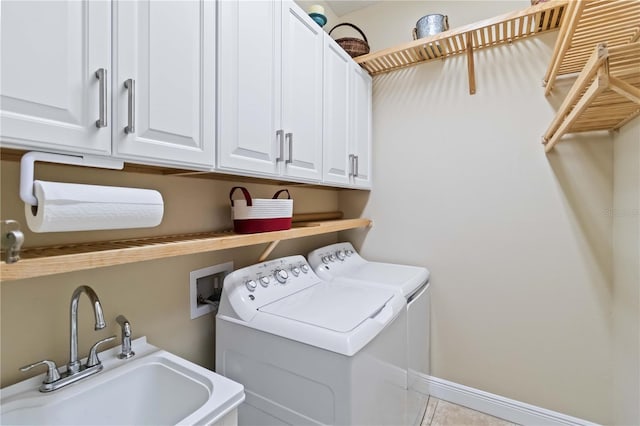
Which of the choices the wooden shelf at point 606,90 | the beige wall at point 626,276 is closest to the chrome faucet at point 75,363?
the wooden shelf at point 606,90

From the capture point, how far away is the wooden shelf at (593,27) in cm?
115

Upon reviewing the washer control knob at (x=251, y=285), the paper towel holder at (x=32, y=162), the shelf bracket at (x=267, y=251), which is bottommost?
the washer control knob at (x=251, y=285)

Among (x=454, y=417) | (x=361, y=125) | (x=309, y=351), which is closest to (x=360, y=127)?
(x=361, y=125)

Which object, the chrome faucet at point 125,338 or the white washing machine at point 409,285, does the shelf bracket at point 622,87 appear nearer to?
the white washing machine at point 409,285

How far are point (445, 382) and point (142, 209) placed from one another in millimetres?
2178

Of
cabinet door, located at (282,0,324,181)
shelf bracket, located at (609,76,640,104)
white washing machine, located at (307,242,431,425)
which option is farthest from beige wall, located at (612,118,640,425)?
cabinet door, located at (282,0,324,181)

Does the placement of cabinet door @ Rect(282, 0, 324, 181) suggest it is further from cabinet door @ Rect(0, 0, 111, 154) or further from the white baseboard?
the white baseboard

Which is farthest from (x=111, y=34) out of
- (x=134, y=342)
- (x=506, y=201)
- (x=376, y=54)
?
(x=506, y=201)

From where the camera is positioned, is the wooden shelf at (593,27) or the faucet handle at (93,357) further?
the wooden shelf at (593,27)

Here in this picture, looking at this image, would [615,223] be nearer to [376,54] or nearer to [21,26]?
[376,54]

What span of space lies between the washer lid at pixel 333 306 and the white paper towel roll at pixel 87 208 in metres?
0.67

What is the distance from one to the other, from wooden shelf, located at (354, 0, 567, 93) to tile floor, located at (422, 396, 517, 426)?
2.08m

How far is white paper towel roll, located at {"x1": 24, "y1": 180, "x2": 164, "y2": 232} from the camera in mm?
647

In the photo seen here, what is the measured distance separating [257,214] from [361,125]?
116 cm
